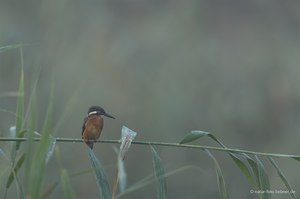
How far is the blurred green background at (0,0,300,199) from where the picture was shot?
9375mm

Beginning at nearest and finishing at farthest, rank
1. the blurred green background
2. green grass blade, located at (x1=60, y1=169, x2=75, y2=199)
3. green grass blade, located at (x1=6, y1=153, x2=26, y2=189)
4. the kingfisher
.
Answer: green grass blade, located at (x1=60, y1=169, x2=75, y2=199), green grass blade, located at (x1=6, y1=153, x2=26, y2=189), the kingfisher, the blurred green background

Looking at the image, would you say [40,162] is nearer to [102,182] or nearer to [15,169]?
[102,182]

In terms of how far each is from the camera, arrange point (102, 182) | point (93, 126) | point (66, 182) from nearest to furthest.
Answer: point (66, 182), point (102, 182), point (93, 126)

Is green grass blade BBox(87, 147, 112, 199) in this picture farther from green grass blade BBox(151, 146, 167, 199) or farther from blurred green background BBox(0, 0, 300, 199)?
blurred green background BBox(0, 0, 300, 199)

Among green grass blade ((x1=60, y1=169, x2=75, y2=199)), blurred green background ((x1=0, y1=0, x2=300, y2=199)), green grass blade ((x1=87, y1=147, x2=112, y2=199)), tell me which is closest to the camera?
green grass blade ((x1=60, y1=169, x2=75, y2=199))

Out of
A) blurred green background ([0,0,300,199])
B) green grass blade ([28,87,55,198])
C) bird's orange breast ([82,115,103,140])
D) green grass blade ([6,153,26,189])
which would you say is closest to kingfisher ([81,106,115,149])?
bird's orange breast ([82,115,103,140])

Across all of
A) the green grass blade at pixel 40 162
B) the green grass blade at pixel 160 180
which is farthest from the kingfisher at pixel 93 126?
the green grass blade at pixel 40 162

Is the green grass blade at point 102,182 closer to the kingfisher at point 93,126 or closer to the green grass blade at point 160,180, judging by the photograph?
the green grass blade at point 160,180

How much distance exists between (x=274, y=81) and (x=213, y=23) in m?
3.37

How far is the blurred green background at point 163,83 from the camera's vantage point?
30.8 feet

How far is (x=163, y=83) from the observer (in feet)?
35.3

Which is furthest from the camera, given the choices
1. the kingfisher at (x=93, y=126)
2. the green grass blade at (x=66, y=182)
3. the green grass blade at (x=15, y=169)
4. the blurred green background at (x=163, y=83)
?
the blurred green background at (x=163, y=83)

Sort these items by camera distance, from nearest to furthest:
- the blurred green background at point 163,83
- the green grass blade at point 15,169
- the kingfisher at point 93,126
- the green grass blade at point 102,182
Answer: the green grass blade at point 102,182, the green grass blade at point 15,169, the kingfisher at point 93,126, the blurred green background at point 163,83

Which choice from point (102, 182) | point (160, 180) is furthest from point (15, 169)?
point (160, 180)
